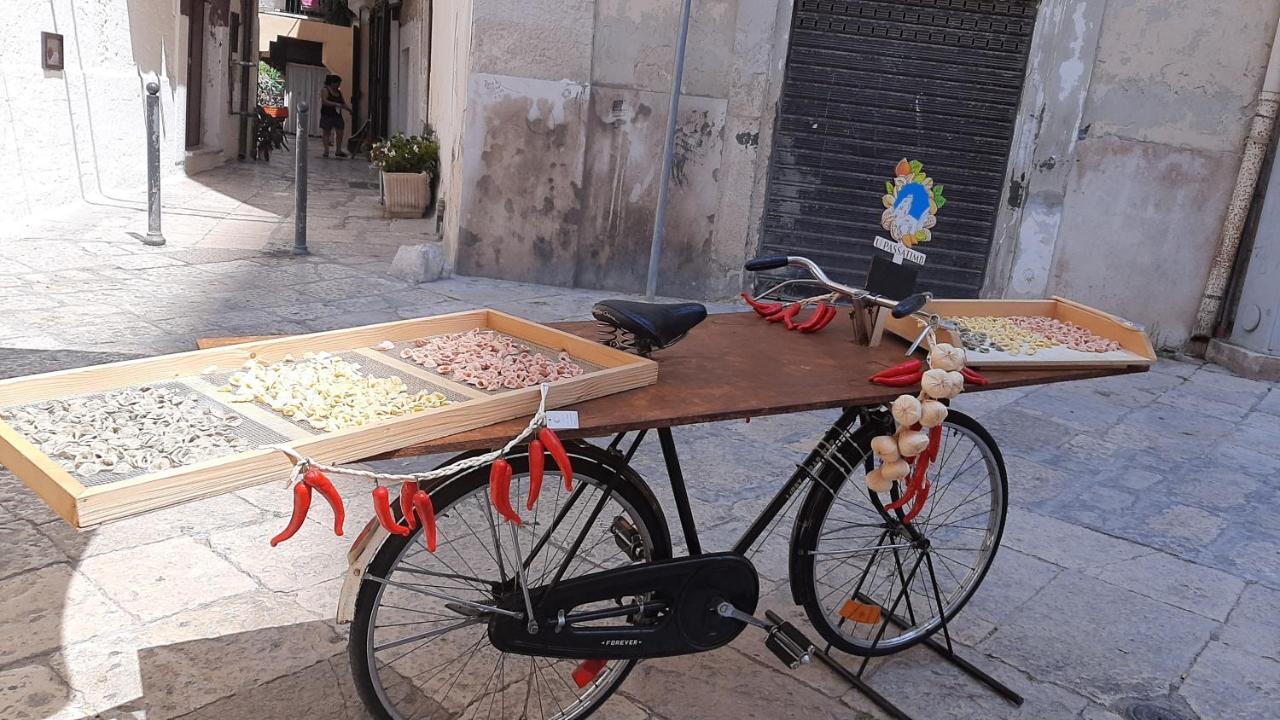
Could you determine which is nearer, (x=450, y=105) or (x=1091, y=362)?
(x=1091, y=362)

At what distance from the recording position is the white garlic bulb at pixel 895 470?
8.26ft

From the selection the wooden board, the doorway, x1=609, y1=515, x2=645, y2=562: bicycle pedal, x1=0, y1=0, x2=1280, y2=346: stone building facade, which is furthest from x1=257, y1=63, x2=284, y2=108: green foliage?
x1=609, y1=515, x2=645, y2=562: bicycle pedal

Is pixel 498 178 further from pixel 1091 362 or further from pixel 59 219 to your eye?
pixel 1091 362

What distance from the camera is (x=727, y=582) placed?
2545mm

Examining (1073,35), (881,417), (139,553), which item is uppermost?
(1073,35)

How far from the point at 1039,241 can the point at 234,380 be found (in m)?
6.86

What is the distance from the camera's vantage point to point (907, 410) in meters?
2.45

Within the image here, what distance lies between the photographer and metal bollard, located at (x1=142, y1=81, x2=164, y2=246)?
7.59m

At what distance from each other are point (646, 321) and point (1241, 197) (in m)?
6.62

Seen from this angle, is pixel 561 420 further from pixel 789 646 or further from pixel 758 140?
pixel 758 140

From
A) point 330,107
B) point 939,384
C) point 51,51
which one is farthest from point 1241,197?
point 330,107

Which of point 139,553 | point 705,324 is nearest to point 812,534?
point 705,324

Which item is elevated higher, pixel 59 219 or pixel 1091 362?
pixel 1091 362

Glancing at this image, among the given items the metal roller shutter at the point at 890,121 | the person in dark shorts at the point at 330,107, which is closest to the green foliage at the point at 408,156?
the metal roller shutter at the point at 890,121
